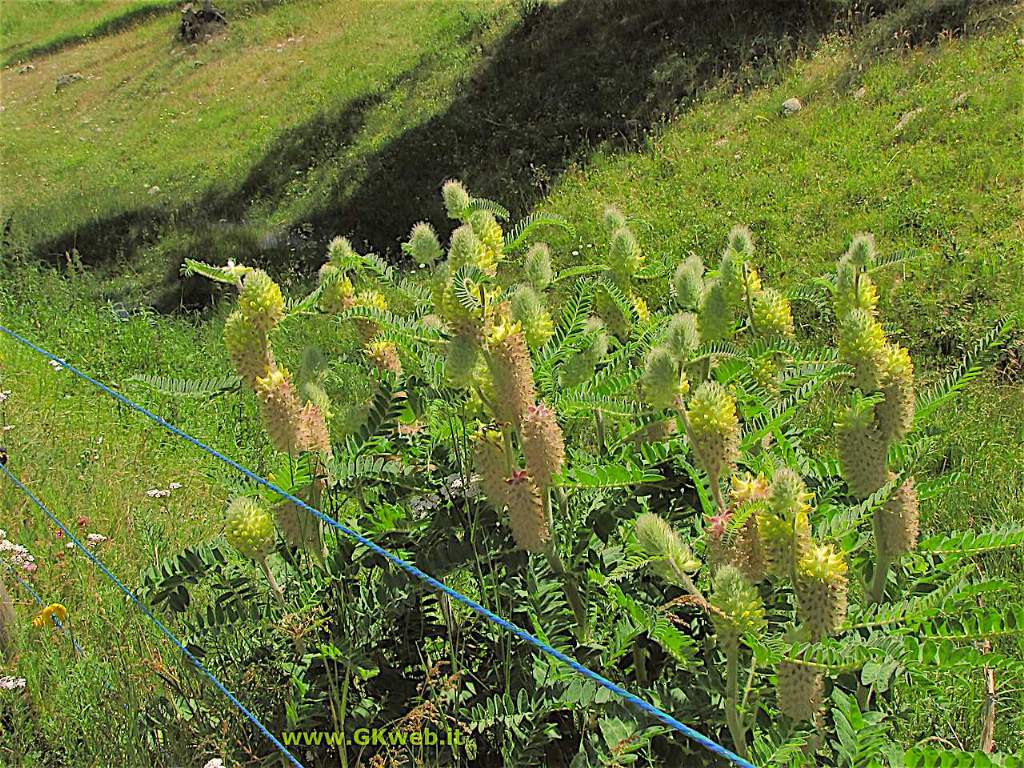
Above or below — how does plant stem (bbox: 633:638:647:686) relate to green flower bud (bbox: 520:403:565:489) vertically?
below

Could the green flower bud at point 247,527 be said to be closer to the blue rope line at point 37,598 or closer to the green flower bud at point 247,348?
the green flower bud at point 247,348

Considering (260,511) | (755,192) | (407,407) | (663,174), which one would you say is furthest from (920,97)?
(260,511)

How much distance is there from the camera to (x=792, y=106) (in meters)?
7.34

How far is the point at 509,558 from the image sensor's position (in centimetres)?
212

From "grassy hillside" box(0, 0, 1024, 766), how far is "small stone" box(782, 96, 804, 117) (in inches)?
5.3

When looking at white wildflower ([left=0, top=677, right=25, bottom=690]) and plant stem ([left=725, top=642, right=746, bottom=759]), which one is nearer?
plant stem ([left=725, top=642, right=746, bottom=759])

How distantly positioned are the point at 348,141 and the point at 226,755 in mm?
9598

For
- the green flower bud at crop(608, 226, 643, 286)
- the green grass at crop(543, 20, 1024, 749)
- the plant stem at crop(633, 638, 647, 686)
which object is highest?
the green flower bud at crop(608, 226, 643, 286)

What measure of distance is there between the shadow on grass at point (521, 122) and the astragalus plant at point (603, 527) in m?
5.85

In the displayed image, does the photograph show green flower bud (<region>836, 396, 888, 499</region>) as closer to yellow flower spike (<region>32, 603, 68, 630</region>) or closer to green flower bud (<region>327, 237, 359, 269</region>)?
green flower bud (<region>327, 237, 359, 269</region>)

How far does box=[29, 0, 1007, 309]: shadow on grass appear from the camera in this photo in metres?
8.40

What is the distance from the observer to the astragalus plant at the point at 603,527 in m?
1.60

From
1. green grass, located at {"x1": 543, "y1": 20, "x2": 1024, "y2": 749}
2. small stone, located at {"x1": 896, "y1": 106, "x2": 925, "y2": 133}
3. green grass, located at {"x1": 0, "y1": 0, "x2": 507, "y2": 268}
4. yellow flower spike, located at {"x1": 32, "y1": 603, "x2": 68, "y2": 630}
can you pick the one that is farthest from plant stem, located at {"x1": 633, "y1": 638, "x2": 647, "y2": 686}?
green grass, located at {"x1": 0, "y1": 0, "x2": 507, "y2": 268}

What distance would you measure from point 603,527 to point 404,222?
7.11m
